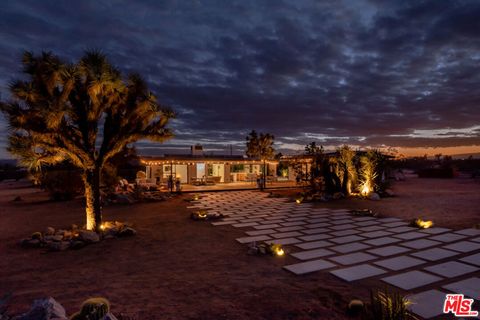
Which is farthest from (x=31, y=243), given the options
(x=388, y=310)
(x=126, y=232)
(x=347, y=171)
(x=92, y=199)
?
(x=347, y=171)

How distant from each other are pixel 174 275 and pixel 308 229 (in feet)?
15.2

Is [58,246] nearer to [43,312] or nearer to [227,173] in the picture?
[43,312]

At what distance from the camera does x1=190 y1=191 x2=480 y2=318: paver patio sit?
4.15 metres

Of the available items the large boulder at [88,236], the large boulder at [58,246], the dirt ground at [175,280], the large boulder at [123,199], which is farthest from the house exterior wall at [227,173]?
the large boulder at [58,246]

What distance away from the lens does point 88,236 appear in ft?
22.4

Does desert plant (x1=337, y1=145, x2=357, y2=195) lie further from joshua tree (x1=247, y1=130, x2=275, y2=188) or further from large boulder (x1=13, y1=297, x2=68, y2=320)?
joshua tree (x1=247, y1=130, x2=275, y2=188)

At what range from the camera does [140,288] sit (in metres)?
4.05

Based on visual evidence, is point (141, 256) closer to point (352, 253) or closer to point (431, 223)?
point (352, 253)

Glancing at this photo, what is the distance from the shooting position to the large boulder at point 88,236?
22.2ft

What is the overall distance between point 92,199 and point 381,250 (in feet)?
25.4

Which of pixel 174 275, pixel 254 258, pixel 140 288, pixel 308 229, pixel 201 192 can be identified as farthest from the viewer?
pixel 201 192

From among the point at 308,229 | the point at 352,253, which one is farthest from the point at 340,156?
the point at 352,253

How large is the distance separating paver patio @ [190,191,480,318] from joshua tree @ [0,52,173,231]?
407cm

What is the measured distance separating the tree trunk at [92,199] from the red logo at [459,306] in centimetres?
803
